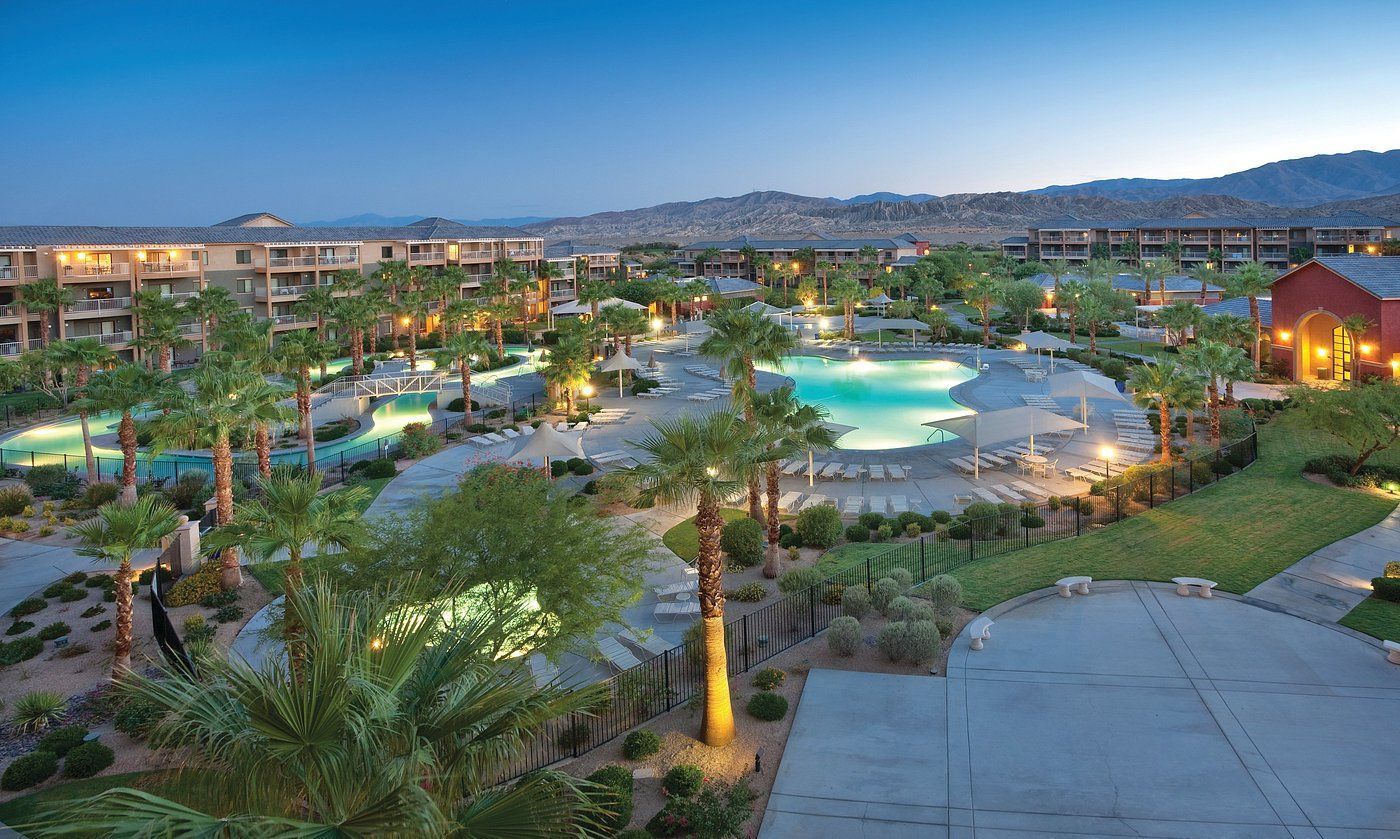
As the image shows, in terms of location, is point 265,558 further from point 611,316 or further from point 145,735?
point 611,316

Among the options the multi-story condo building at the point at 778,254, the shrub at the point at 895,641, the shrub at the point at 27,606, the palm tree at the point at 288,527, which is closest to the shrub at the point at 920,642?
the shrub at the point at 895,641

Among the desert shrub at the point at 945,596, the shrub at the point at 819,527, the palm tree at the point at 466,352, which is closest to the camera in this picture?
the desert shrub at the point at 945,596

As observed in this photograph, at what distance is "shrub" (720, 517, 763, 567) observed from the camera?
74.1 ft

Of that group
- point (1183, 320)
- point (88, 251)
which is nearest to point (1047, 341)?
point (1183, 320)

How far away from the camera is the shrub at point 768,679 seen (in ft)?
52.2

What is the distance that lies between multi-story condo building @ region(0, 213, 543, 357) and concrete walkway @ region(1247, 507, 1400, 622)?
58362 millimetres

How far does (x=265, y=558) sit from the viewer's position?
15.2 meters

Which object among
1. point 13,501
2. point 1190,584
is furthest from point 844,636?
point 13,501

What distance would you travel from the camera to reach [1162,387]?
30906mm

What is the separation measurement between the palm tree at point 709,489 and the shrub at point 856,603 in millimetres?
5123

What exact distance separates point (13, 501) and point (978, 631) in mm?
30288

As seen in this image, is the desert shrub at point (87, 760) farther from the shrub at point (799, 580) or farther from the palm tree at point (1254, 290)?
the palm tree at point (1254, 290)

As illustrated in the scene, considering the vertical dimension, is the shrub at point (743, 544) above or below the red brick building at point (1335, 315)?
below

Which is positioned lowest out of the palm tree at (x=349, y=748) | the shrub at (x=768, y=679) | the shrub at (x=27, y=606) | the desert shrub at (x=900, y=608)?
the shrub at (x=768, y=679)
